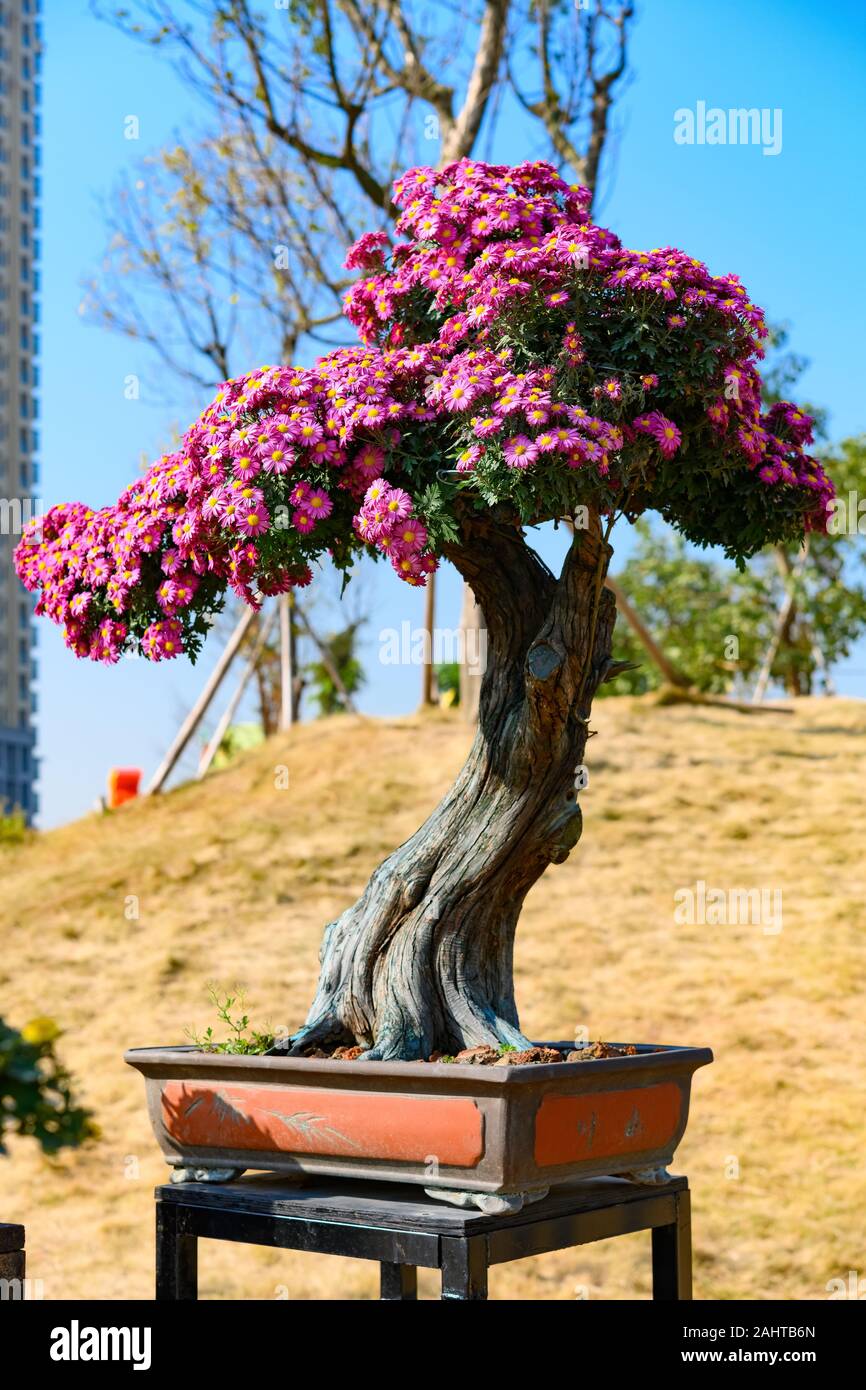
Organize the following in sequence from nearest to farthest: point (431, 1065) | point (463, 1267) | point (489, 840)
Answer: point (463, 1267) → point (431, 1065) → point (489, 840)

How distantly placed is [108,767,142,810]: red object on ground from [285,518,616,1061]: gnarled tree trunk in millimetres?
6491

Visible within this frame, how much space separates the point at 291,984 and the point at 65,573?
137 inches

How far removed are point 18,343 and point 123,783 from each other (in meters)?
40.3

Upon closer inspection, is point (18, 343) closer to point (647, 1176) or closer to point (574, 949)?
point (574, 949)

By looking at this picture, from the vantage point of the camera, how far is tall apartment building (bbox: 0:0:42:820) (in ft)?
144

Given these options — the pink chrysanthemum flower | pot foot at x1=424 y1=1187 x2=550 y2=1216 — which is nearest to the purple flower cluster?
the pink chrysanthemum flower

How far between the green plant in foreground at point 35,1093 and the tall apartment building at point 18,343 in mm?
41869

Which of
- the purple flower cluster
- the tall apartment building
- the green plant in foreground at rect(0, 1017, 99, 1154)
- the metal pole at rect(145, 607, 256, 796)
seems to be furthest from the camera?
the tall apartment building

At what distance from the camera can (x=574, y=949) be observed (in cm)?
612

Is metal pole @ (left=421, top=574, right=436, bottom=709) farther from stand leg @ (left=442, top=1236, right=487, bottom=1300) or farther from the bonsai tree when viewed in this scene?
stand leg @ (left=442, top=1236, right=487, bottom=1300)

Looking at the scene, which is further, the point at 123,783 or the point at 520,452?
the point at 123,783

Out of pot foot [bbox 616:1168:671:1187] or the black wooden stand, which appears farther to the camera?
pot foot [bbox 616:1168:671:1187]

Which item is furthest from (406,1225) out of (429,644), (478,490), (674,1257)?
(429,644)
